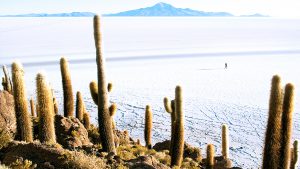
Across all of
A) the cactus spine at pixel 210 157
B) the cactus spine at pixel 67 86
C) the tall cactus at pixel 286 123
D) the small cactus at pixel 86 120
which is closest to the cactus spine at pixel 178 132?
the cactus spine at pixel 210 157

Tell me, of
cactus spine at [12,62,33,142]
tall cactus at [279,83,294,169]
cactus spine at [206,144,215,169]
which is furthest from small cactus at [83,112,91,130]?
tall cactus at [279,83,294,169]

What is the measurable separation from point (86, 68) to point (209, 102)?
15900 millimetres

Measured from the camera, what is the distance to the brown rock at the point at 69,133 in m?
11.1

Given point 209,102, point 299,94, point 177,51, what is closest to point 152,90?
point 209,102

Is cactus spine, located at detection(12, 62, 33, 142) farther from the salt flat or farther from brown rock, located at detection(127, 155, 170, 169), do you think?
the salt flat

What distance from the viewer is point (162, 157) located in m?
12.0

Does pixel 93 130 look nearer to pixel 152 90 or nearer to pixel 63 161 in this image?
pixel 63 161

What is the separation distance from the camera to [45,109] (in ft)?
32.8

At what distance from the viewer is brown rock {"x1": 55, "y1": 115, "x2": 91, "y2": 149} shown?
11070mm

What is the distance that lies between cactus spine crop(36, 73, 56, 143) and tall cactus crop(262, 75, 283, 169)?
4886 millimetres

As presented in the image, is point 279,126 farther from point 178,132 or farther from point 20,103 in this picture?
point 20,103

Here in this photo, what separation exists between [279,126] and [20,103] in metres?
5.97

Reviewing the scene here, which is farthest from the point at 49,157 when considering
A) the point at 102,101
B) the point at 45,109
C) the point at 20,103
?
the point at 102,101

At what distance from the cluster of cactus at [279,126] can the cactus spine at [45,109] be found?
492 cm
